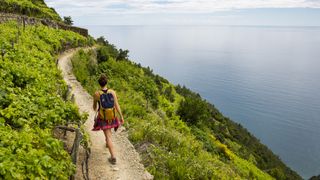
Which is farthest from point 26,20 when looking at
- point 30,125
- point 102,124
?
point 30,125

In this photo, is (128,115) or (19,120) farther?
(128,115)

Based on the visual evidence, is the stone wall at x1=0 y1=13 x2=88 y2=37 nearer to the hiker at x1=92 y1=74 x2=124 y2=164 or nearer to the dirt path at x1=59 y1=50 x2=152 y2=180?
the dirt path at x1=59 y1=50 x2=152 y2=180

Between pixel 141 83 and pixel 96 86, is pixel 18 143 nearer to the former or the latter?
pixel 96 86

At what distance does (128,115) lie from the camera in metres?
17.3

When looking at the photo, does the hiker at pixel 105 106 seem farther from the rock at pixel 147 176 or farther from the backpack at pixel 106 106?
the rock at pixel 147 176

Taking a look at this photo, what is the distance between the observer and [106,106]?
9.77 meters

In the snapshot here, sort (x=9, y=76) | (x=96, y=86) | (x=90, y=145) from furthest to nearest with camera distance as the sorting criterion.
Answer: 1. (x=96, y=86)
2. (x=90, y=145)
3. (x=9, y=76)

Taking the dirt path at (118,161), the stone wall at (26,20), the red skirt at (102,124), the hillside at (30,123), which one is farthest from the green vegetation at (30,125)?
the stone wall at (26,20)

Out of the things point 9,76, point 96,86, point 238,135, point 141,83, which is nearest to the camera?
point 9,76

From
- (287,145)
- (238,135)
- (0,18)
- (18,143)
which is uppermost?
(0,18)

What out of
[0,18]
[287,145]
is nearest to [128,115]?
[0,18]

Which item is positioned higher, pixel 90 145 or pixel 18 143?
pixel 18 143

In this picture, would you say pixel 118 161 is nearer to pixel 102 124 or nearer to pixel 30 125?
pixel 102 124

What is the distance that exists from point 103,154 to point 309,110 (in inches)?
6600
